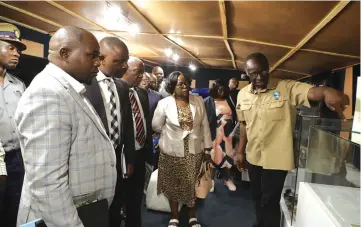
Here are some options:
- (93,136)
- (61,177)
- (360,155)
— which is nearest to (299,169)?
(360,155)

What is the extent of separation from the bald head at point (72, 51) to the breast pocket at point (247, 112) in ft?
4.99

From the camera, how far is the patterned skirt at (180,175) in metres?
2.39

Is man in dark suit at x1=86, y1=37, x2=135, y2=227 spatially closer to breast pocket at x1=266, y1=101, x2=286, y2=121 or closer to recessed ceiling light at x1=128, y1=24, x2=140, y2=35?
breast pocket at x1=266, y1=101, x2=286, y2=121

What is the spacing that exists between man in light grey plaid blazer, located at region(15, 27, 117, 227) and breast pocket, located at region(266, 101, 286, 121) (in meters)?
1.35

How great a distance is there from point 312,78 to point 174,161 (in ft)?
15.3

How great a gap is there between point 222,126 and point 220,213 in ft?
4.03

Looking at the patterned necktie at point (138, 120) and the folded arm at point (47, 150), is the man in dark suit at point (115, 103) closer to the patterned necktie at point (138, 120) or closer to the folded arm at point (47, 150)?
the patterned necktie at point (138, 120)

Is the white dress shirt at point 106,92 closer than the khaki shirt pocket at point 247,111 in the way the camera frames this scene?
Yes

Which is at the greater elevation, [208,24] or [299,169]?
[208,24]

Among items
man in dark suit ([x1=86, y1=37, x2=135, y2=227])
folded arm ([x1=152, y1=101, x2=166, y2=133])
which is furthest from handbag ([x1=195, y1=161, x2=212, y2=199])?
man in dark suit ([x1=86, y1=37, x2=135, y2=227])

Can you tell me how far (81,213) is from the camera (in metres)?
0.99

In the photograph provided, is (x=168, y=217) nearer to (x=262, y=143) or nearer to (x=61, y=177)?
(x=262, y=143)

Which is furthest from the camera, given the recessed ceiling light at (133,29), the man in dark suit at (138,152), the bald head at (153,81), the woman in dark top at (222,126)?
the bald head at (153,81)

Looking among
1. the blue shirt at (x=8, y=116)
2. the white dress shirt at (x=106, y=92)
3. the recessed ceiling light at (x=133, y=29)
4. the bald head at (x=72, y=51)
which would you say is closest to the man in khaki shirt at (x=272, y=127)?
the white dress shirt at (x=106, y=92)
